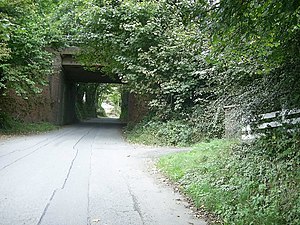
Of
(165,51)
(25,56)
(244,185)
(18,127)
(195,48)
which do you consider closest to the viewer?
(244,185)

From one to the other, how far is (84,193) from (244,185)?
2.80 metres

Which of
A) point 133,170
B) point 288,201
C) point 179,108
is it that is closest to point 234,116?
point 133,170

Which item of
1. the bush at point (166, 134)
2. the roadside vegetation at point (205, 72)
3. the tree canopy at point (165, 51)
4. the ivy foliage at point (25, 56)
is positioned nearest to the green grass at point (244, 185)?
the roadside vegetation at point (205, 72)

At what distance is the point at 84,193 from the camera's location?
5645mm

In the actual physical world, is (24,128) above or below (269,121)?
below

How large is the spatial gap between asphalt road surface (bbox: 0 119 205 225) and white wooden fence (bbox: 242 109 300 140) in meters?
2.33

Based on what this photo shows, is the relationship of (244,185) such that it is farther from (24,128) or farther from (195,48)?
(24,128)

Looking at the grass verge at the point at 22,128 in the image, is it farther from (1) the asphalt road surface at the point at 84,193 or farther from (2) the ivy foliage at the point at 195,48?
(1) the asphalt road surface at the point at 84,193

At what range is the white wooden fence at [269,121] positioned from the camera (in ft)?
19.1

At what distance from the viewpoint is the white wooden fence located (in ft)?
19.1

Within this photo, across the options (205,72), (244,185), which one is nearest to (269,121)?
(244,185)

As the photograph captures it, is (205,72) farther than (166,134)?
No

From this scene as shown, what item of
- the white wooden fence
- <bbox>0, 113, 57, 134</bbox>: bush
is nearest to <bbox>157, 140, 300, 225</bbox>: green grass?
the white wooden fence

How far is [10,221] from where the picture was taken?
4234 mm
